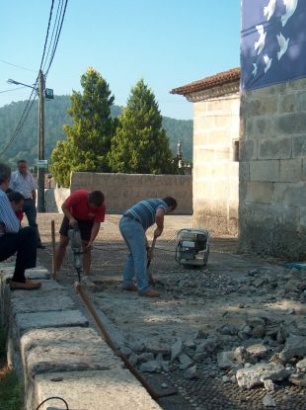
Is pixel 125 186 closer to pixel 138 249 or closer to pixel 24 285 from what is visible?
pixel 138 249

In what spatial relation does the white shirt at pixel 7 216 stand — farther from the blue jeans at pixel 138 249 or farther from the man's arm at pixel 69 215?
the man's arm at pixel 69 215

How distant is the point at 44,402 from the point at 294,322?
3.43 m

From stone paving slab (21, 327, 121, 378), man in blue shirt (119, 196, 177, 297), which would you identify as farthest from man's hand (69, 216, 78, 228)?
stone paving slab (21, 327, 121, 378)

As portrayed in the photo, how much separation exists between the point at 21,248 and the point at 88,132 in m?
30.6

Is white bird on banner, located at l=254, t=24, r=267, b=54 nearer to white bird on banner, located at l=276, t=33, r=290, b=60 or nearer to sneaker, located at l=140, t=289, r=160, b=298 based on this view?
white bird on banner, located at l=276, t=33, r=290, b=60

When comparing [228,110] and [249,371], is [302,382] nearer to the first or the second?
[249,371]

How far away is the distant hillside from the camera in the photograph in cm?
8569

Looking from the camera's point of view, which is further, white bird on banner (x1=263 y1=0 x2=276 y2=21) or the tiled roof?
the tiled roof

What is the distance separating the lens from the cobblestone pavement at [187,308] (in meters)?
3.90

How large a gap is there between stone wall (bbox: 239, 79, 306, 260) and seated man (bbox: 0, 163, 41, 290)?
17.2ft

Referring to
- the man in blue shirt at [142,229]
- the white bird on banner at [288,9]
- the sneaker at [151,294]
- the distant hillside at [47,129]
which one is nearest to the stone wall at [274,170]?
the white bird on banner at [288,9]

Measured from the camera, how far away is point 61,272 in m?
8.40

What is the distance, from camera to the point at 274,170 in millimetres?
9969

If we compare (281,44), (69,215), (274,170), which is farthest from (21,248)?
(281,44)
